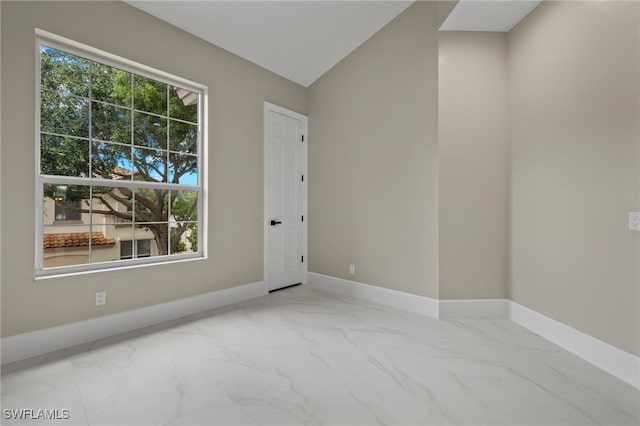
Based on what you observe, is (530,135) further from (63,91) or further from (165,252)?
(63,91)

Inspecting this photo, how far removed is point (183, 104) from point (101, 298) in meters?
2.13

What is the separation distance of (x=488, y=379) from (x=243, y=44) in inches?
158

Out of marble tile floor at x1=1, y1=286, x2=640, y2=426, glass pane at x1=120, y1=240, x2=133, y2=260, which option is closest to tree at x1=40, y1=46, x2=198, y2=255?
glass pane at x1=120, y1=240, x2=133, y2=260

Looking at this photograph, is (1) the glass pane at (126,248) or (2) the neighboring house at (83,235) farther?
(1) the glass pane at (126,248)

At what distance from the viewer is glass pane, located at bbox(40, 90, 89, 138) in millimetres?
2469

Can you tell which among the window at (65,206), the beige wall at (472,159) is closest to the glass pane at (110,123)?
the window at (65,206)

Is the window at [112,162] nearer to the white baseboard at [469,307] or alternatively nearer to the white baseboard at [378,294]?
A: the white baseboard at [378,294]

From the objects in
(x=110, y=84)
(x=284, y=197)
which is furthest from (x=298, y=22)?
(x=284, y=197)

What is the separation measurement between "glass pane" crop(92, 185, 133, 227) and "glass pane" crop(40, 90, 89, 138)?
0.51 meters

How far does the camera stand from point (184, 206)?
3406 mm

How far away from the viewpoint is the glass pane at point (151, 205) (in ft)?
10.0

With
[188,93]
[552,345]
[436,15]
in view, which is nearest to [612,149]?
[552,345]

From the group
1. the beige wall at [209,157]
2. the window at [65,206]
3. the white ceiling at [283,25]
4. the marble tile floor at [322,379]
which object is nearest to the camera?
the marble tile floor at [322,379]

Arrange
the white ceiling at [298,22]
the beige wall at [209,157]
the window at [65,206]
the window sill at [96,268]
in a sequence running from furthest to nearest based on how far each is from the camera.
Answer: the white ceiling at [298,22]
the window at [65,206]
the window sill at [96,268]
the beige wall at [209,157]
